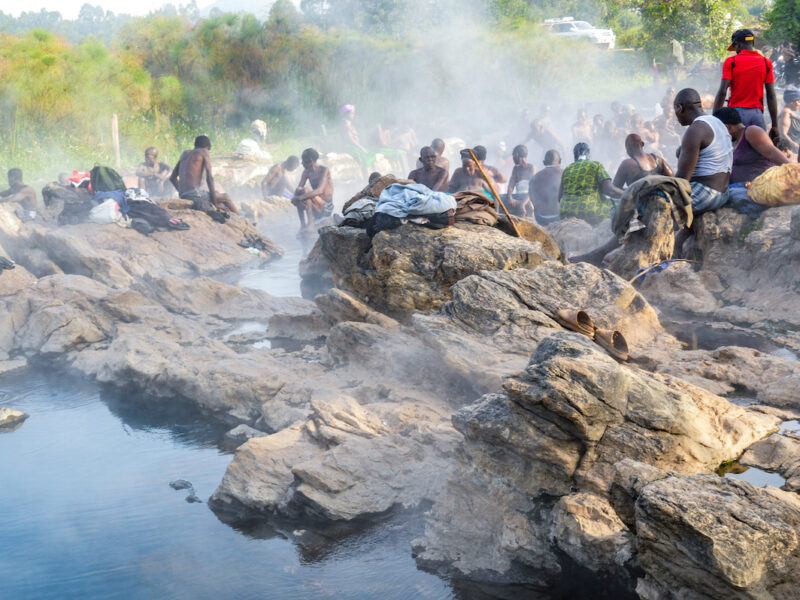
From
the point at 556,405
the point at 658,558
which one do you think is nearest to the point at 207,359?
the point at 556,405

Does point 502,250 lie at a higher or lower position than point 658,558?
higher

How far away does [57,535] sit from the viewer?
4.39m

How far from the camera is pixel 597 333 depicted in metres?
5.15

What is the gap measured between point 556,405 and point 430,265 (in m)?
2.79

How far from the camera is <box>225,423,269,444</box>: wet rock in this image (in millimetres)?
5410

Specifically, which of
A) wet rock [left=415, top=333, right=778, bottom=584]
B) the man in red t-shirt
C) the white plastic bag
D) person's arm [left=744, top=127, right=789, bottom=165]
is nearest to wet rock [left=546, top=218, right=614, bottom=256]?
the man in red t-shirt

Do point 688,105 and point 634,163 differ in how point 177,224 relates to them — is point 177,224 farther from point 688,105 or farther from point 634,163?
point 688,105

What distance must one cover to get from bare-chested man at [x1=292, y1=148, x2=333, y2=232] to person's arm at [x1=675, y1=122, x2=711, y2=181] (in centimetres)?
725

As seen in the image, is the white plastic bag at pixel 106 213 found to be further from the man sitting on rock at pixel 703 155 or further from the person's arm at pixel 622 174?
the man sitting on rock at pixel 703 155

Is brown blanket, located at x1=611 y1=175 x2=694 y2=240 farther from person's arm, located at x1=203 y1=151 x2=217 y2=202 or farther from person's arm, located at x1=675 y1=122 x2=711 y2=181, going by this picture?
person's arm, located at x1=203 y1=151 x2=217 y2=202

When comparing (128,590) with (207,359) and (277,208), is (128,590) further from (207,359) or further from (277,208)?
(277,208)

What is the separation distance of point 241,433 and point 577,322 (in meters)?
2.43

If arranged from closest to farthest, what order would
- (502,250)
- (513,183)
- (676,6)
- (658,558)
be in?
(658,558) → (502,250) → (513,183) → (676,6)

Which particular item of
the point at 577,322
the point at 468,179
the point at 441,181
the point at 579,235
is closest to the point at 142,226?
the point at 441,181
